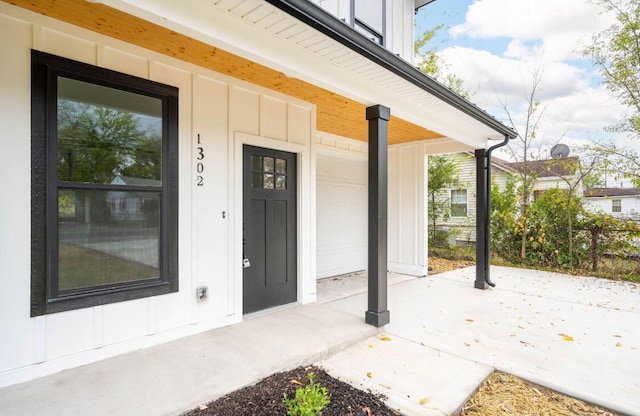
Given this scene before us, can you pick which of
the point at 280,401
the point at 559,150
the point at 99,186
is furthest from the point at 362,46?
the point at 559,150

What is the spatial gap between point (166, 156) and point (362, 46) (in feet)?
6.89

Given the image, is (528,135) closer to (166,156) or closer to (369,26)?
(369,26)

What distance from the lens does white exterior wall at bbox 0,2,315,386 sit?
2.28m

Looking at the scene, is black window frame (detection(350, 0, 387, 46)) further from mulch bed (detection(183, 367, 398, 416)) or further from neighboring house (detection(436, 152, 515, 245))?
neighboring house (detection(436, 152, 515, 245))

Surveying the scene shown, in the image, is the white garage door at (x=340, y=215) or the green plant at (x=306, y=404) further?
the white garage door at (x=340, y=215)

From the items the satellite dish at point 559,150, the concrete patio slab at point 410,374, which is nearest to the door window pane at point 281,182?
the concrete patio slab at point 410,374

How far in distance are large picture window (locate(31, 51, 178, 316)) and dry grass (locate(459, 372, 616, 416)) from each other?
111 inches

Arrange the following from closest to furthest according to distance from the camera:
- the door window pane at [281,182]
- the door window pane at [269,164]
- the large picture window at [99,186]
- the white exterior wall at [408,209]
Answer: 1. the large picture window at [99,186]
2. the door window pane at [269,164]
3. the door window pane at [281,182]
4. the white exterior wall at [408,209]

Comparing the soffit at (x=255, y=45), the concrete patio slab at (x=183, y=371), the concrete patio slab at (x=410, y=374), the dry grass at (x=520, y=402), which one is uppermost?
the soffit at (x=255, y=45)

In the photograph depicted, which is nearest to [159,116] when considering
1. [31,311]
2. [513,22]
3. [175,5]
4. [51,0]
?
[51,0]

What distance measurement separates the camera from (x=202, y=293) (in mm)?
3316

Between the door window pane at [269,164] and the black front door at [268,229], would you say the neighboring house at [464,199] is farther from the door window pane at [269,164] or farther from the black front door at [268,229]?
the door window pane at [269,164]

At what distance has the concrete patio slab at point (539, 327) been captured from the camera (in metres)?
2.66

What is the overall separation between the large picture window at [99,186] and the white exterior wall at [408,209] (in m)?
5.06
